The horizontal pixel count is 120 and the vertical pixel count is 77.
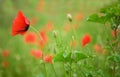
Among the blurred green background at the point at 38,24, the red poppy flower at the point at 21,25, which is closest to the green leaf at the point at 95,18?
the red poppy flower at the point at 21,25

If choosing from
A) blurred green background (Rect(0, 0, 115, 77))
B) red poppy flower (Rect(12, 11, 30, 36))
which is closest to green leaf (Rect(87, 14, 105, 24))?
red poppy flower (Rect(12, 11, 30, 36))

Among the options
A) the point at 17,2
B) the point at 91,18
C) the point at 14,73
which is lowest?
the point at 14,73

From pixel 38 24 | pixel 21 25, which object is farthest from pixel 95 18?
pixel 38 24

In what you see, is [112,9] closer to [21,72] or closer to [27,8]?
[21,72]

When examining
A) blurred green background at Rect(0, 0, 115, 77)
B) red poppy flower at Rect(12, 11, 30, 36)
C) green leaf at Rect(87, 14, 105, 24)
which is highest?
green leaf at Rect(87, 14, 105, 24)

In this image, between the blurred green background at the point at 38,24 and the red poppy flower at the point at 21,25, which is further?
the blurred green background at the point at 38,24

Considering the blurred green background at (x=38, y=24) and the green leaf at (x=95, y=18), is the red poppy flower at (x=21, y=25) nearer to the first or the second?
the green leaf at (x=95, y=18)

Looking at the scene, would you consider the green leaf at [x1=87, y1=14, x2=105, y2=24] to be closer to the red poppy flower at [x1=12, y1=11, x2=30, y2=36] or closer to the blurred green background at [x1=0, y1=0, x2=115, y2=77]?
the red poppy flower at [x1=12, y1=11, x2=30, y2=36]

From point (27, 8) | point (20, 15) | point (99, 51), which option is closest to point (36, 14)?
point (27, 8)
